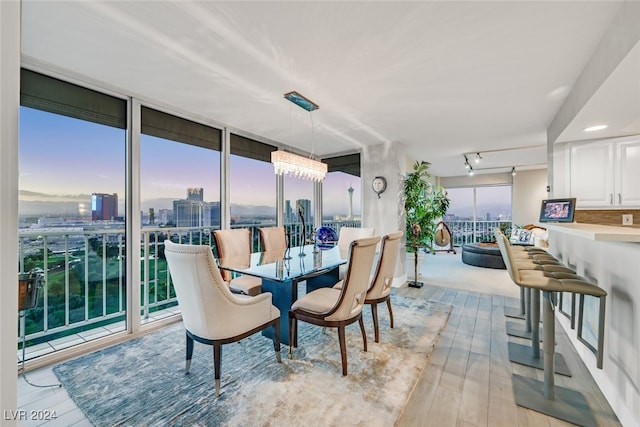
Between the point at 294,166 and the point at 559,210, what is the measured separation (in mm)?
2835

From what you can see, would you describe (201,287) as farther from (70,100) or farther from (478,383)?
(70,100)

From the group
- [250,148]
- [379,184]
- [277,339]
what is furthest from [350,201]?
[277,339]

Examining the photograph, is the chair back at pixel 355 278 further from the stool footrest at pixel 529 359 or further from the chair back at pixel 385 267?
the stool footrest at pixel 529 359

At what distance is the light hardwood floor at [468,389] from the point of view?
5.28ft

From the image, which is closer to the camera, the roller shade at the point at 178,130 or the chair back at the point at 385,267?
the chair back at the point at 385,267

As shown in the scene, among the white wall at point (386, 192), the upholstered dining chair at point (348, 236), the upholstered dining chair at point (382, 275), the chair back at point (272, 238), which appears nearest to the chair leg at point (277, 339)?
the upholstered dining chair at point (382, 275)

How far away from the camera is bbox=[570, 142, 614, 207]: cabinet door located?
118 inches

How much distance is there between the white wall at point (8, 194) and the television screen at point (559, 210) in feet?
12.4

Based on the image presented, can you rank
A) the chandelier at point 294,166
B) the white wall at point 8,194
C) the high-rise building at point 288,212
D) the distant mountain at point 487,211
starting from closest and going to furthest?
the white wall at point 8,194
the chandelier at point 294,166
the high-rise building at point 288,212
the distant mountain at point 487,211

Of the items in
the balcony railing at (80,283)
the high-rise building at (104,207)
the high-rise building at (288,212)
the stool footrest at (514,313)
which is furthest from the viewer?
the high-rise building at (288,212)

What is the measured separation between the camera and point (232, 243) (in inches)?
124

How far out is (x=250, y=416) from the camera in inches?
63.2

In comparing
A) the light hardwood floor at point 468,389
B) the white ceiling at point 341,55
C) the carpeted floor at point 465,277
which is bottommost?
the light hardwood floor at point 468,389

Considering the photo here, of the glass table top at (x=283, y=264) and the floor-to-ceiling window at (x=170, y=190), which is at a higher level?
the floor-to-ceiling window at (x=170, y=190)
